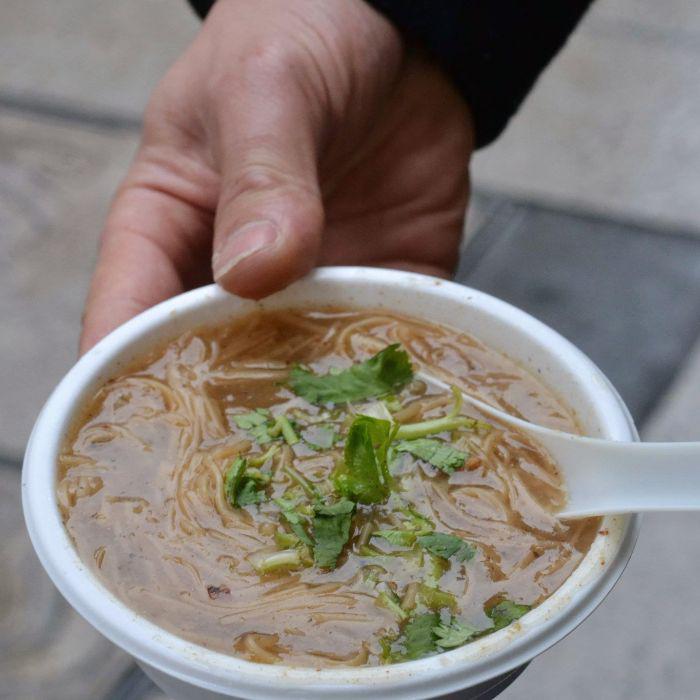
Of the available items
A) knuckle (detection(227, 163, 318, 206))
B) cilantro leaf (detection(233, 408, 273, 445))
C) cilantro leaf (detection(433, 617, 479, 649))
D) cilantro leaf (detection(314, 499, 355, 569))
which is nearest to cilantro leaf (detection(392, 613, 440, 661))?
cilantro leaf (detection(433, 617, 479, 649))

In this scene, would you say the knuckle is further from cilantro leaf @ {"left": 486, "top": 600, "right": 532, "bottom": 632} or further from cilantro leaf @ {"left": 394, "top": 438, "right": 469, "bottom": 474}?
cilantro leaf @ {"left": 486, "top": 600, "right": 532, "bottom": 632}

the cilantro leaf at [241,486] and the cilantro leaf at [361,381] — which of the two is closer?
the cilantro leaf at [241,486]

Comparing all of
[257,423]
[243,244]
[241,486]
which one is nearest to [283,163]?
[243,244]

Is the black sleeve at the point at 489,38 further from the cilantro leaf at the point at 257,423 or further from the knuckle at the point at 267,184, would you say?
the cilantro leaf at the point at 257,423

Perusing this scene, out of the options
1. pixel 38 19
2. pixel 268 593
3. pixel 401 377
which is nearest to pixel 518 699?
pixel 401 377

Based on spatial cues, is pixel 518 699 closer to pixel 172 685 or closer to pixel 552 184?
pixel 172 685

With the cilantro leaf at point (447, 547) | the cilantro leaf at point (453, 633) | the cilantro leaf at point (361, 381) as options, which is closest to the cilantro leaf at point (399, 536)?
the cilantro leaf at point (447, 547)
